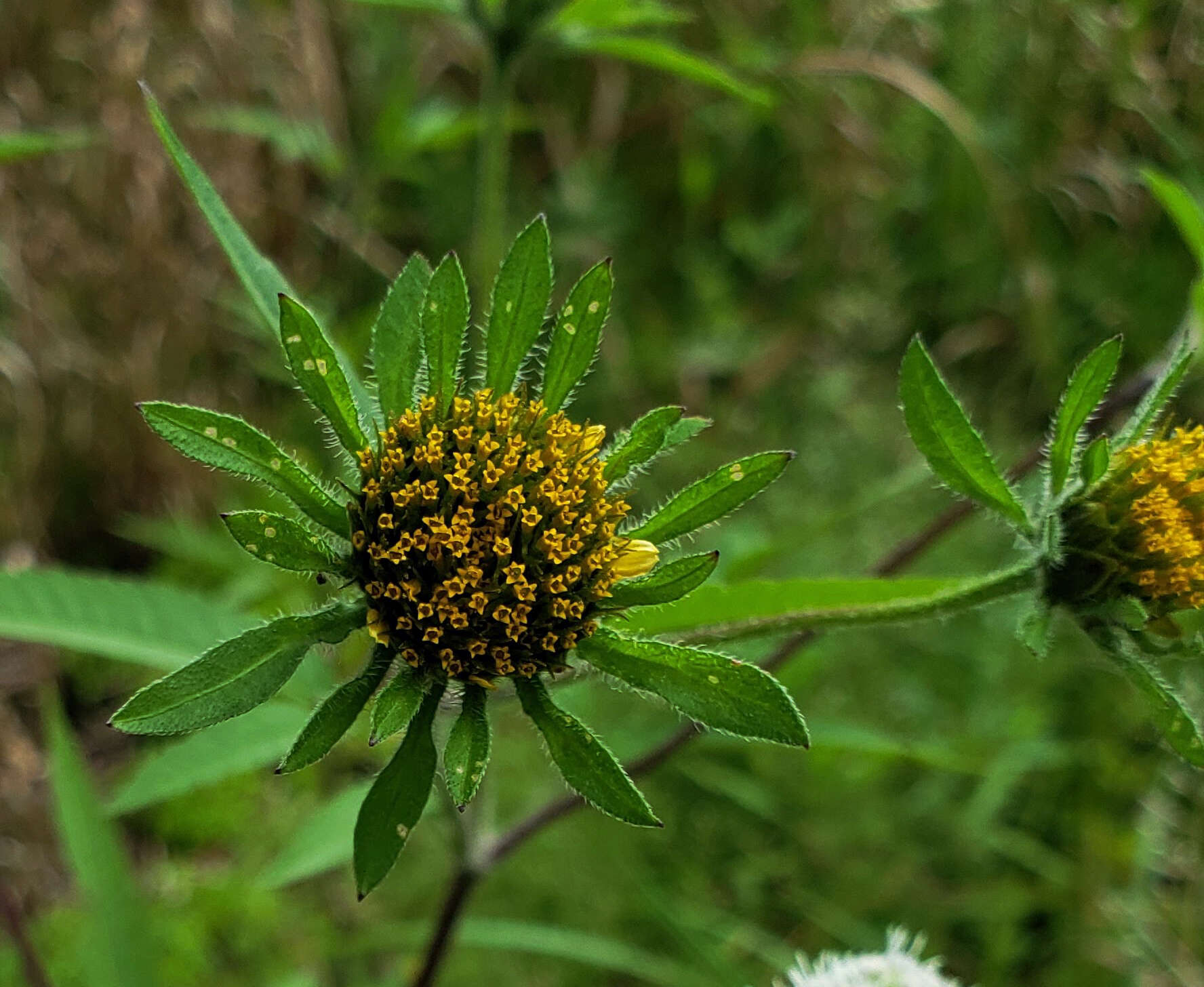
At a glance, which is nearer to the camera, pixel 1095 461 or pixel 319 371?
pixel 319 371

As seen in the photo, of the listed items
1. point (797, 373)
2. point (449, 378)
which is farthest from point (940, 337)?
point (449, 378)

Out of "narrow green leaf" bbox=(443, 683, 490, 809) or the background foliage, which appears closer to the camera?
"narrow green leaf" bbox=(443, 683, 490, 809)

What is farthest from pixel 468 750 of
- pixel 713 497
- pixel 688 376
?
pixel 688 376

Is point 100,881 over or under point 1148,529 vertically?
under

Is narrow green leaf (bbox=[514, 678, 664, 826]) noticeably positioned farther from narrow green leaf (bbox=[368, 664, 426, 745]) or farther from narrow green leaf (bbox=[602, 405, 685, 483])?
narrow green leaf (bbox=[602, 405, 685, 483])

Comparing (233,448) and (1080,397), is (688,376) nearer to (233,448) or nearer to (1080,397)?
(1080,397)

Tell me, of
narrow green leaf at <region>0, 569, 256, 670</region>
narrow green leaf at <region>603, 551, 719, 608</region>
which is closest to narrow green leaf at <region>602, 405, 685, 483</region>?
narrow green leaf at <region>603, 551, 719, 608</region>
